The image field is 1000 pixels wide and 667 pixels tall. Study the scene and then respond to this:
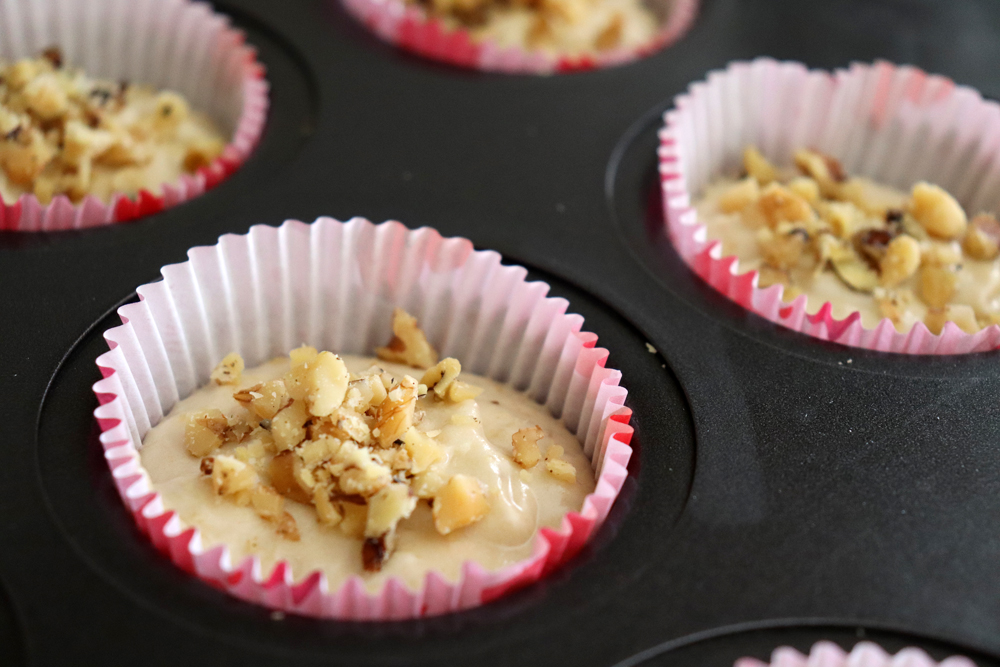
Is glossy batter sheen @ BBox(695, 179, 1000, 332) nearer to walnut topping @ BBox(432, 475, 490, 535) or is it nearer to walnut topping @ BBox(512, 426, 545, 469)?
walnut topping @ BBox(512, 426, 545, 469)

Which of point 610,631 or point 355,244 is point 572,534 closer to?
point 610,631

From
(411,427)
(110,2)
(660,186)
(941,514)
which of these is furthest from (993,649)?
(110,2)

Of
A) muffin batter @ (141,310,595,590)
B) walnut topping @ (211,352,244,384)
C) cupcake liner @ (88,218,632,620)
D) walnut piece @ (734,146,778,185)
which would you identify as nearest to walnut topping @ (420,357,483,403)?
muffin batter @ (141,310,595,590)

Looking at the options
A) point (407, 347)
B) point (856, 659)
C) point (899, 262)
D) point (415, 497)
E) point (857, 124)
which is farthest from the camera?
point (857, 124)

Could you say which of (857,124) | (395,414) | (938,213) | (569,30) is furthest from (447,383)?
(569,30)

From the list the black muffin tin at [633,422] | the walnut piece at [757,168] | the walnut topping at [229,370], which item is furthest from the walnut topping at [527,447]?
the walnut piece at [757,168]

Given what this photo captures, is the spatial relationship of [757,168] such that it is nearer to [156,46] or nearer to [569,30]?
[569,30]
